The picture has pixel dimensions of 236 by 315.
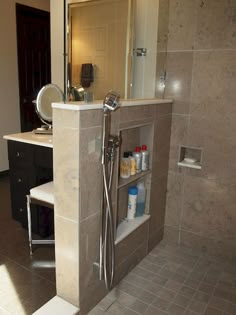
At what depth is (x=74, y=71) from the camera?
7.57 ft

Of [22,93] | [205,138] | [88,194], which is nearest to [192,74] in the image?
[205,138]

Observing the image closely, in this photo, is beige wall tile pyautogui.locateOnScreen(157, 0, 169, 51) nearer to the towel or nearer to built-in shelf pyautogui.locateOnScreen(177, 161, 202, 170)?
the towel

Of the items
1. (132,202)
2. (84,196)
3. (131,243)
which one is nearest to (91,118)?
(84,196)

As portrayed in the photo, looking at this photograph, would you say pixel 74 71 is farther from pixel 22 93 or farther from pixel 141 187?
pixel 22 93

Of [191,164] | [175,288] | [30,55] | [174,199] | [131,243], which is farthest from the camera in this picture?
[30,55]

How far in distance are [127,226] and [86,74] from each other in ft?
4.27

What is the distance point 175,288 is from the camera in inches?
70.8

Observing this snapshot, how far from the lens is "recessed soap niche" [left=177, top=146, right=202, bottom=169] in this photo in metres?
2.13

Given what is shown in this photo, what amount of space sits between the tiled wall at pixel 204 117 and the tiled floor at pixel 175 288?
0.63ft

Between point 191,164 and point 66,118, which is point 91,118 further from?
point 191,164

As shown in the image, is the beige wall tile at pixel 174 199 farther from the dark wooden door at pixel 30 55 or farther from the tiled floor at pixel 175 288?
the dark wooden door at pixel 30 55

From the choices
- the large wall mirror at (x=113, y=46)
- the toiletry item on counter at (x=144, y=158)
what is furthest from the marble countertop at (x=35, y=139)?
the toiletry item on counter at (x=144, y=158)

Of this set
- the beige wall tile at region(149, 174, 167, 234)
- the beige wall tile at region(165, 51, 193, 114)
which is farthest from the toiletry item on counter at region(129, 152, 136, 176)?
the beige wall tile at region(165, 51, 193, 114)

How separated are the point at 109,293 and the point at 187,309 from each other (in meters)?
0.46
